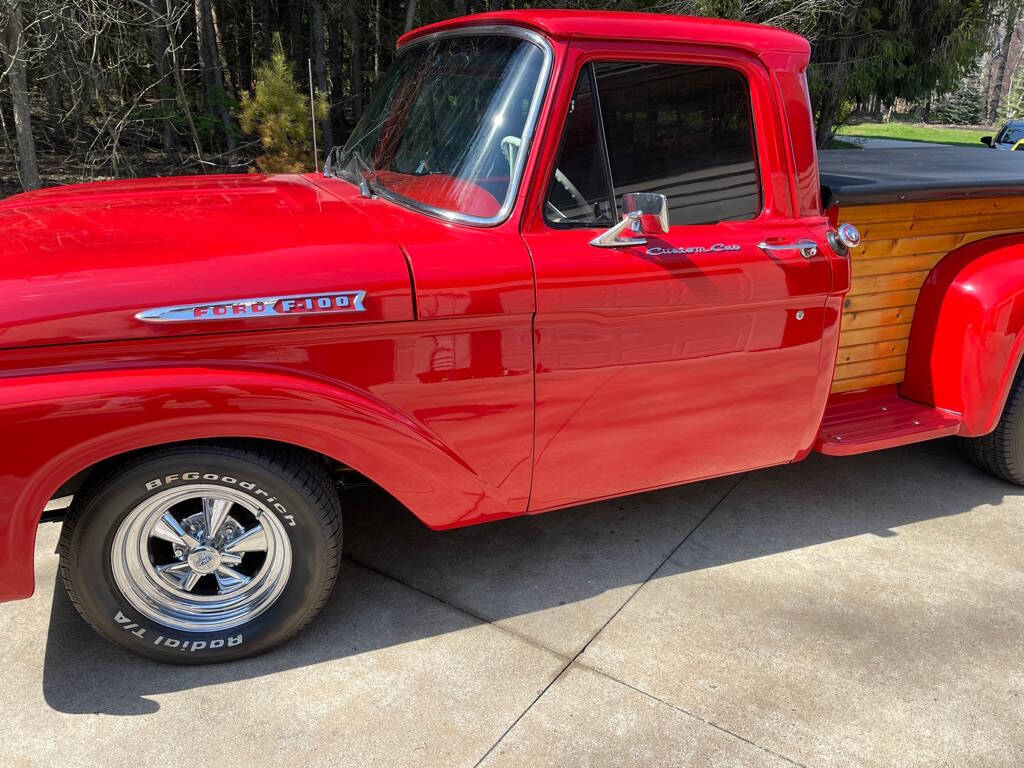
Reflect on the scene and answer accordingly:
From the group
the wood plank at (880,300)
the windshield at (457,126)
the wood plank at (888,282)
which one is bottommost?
the wood plank at (880,300)

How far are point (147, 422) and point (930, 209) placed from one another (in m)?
3.24

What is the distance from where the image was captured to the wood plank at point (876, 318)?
3684 millimetres

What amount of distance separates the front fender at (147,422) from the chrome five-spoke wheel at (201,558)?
267 mm

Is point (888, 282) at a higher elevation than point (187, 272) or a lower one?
lower

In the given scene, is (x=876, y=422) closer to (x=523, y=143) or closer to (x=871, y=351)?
(x=871, y=351)

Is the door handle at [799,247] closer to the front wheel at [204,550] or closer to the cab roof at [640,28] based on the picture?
the cab roof at [640,28]

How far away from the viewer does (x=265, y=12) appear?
1420 centimetres

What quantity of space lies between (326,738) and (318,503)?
27.2 inches

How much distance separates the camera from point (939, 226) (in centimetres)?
368

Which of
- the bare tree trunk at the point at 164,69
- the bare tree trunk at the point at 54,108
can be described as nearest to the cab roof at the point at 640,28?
the bare tree trunk at the point at 164,69

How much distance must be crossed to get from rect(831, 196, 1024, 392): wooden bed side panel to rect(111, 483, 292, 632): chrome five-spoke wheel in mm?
2593

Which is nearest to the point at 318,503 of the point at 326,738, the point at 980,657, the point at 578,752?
the point at 326,738

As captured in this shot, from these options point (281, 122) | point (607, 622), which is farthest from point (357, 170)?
point (281, 122)

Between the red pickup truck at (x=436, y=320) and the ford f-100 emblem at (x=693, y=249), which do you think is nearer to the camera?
the red pickup truck at (x=436, y=320)
